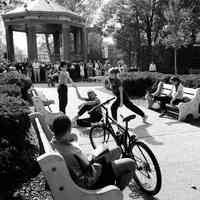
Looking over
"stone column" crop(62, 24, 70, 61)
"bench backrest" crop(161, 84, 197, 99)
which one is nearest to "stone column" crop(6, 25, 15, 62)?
"stone column" crop(62, 24, 70, 61)

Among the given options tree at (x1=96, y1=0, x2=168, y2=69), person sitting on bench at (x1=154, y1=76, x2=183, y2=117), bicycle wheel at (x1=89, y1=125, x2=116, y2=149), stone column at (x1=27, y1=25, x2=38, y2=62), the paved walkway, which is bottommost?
the paved walkway

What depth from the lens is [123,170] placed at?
138 inches

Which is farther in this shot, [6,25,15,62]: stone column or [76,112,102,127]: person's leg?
[6,25,15,62]: stone column

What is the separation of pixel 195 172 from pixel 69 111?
6.49 meters

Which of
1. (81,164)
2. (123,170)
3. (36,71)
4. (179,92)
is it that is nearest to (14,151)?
(81,164)

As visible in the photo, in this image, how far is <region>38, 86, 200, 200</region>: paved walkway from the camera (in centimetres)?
417

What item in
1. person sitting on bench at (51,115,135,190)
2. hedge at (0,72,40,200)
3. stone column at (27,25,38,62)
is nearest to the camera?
person sitting on bench at (51,115,135,190)

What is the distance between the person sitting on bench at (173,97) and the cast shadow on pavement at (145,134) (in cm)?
123

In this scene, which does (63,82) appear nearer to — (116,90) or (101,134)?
(116,90)

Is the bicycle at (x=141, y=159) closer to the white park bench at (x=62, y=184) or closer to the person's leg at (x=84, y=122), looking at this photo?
the white park bench at (x=62, y=184)

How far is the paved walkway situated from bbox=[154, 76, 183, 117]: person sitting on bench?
36 centimetres

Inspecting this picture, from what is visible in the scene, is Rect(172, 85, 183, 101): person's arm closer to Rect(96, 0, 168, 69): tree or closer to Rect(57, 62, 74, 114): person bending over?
Rect(57, 62, 74, 114): person bending over

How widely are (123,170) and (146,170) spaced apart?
68 cm

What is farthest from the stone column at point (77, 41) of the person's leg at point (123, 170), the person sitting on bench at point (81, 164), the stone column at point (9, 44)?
the person sitting on bench at point (81, 164)
